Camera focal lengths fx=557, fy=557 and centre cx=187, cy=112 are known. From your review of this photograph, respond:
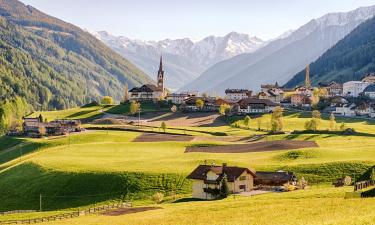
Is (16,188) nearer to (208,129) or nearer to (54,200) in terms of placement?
(54,200)

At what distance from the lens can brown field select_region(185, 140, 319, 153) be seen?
13812 cm

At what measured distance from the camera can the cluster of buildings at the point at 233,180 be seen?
92.4m

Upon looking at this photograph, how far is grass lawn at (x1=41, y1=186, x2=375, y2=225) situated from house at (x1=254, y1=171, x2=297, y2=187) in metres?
16.2

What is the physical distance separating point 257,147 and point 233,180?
51902mm

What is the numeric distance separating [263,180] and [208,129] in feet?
316

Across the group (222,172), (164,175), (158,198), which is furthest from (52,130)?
(222,172)

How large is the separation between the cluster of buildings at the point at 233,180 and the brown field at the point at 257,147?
39.7m

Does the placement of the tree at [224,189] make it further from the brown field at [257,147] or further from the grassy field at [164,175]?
the brown field at [257,147]

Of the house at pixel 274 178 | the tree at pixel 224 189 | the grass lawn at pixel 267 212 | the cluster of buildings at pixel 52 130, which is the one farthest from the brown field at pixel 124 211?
the cluster of buildings at pixel 52 130

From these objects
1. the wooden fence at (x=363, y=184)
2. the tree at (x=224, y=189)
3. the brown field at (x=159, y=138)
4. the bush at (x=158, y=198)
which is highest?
the wooden fence at (x=363, y=184)

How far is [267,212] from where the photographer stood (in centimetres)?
5978

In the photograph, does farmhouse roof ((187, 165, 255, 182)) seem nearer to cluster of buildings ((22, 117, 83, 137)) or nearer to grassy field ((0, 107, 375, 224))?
grassy field ((0, 107, 375, 224))

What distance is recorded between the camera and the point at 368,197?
6369cm

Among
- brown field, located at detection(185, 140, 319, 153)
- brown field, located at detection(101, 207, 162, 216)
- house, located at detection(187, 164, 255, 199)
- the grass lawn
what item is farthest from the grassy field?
brown field, located at detection(185, 140, 319, 153)
